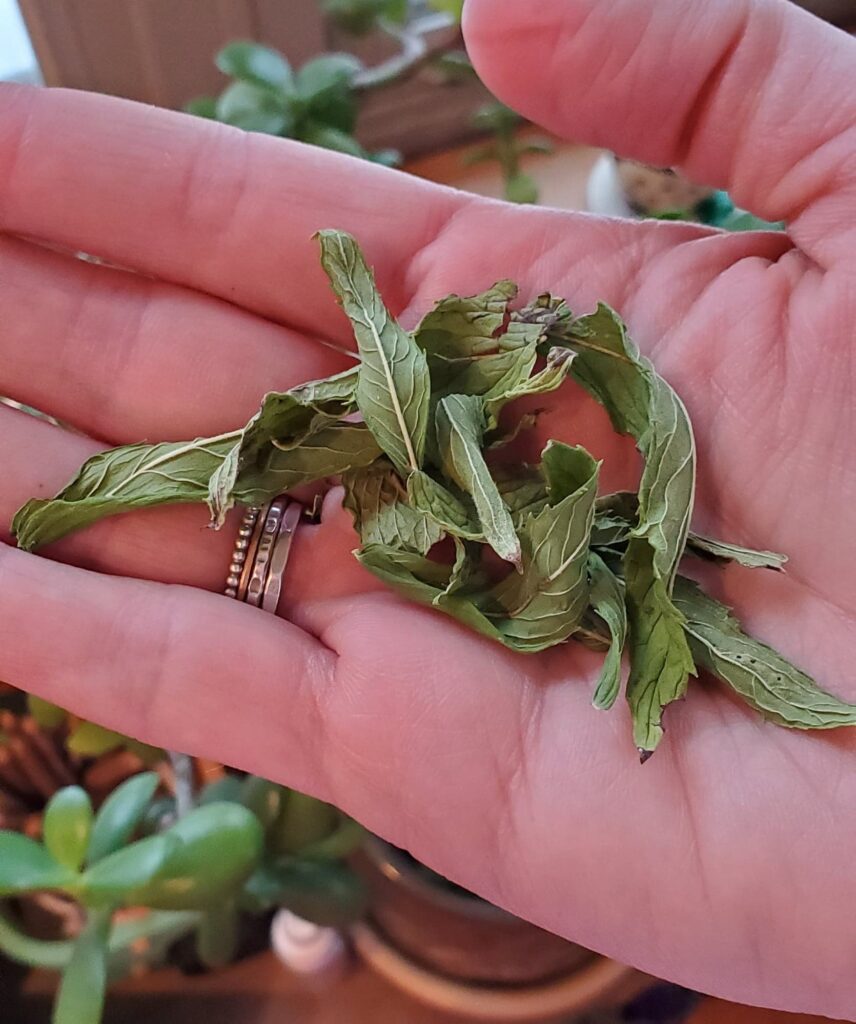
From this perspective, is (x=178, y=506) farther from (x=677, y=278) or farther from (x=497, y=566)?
(x=677, y=278)

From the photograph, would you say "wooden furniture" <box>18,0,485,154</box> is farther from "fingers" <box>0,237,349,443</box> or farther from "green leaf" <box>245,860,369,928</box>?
"green leaf" <box>245,860,369,928</box>

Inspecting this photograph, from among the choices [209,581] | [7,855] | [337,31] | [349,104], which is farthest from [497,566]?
[337,31]

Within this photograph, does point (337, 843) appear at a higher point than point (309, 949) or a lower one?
higher

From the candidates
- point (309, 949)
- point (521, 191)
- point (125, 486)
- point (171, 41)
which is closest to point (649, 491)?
point (125, 486)

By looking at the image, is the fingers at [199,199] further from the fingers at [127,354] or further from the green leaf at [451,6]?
the green leaf at [451,6]

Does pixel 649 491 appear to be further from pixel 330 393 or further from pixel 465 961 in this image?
pixel 465 961
